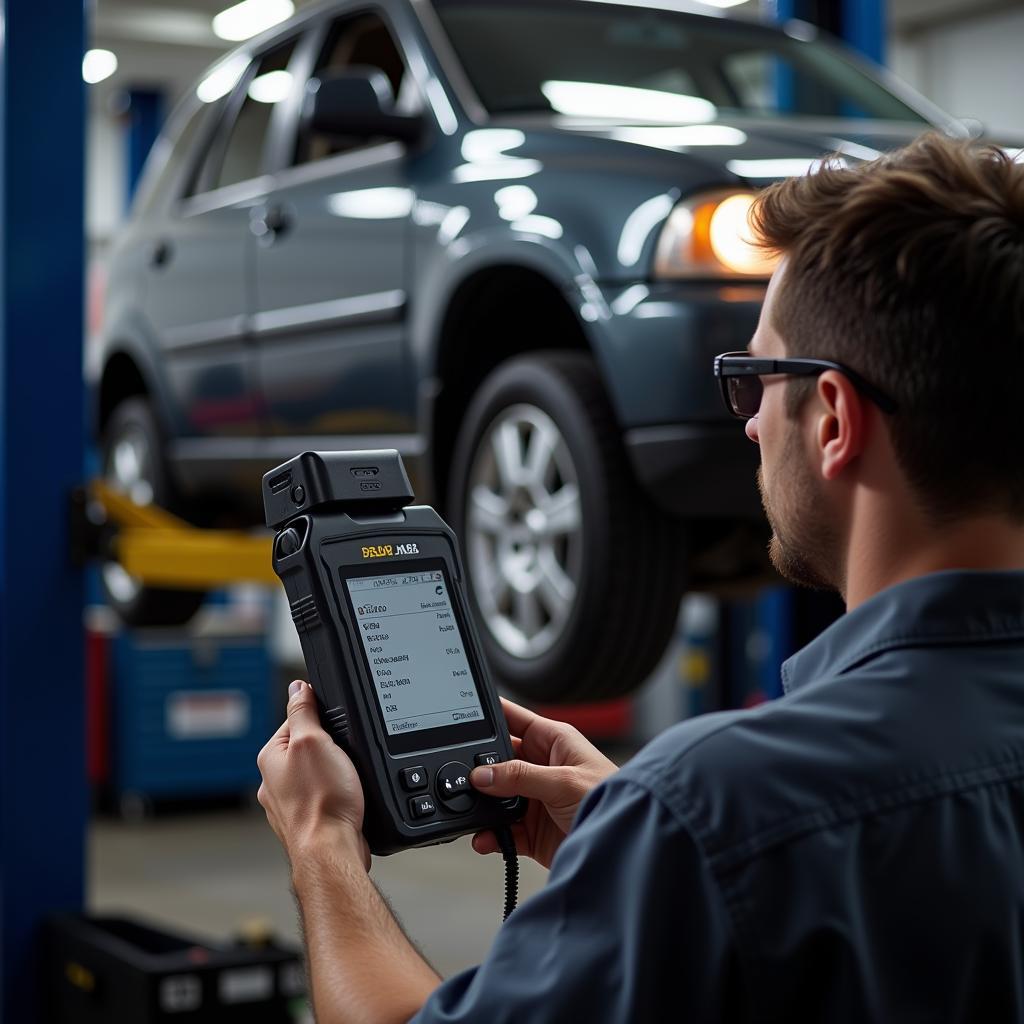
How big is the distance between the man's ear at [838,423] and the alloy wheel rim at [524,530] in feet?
6.02

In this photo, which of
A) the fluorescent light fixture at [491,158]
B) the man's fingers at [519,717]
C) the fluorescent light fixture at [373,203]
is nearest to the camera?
the man's fingers at [519,717]

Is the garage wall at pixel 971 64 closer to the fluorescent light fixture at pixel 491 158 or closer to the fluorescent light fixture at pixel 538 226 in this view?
the fluorescent light fixture at pixel 491 158

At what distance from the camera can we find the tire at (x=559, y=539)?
280 cm

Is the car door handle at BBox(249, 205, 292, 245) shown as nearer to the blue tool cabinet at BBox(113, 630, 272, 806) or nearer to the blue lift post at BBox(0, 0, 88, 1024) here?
the blue lift post at BBox(0, 0, 88, 1024)

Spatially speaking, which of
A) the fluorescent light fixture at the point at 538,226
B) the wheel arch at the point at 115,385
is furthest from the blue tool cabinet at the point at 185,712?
the fluorescent light fixture at the point at 538,226

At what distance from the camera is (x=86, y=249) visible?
12.2 feet

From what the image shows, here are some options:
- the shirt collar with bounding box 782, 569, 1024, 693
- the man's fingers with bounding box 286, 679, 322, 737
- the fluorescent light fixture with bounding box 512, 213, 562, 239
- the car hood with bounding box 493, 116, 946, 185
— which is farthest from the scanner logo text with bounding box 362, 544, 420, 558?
the fluorescent light fixture with bounding box 512, 213, 562, 239

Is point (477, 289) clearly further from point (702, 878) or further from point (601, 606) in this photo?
point (702, 878)

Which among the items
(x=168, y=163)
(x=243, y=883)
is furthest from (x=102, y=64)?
(x=168, y=163)

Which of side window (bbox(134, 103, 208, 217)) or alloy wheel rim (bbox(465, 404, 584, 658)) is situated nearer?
alloy wheel rim (bbox(465, 404, 584, 658))

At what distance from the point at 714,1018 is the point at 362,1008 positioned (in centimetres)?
27

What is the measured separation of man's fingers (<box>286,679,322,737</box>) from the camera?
120 centimetres

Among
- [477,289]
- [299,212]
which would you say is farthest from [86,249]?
[477,289]

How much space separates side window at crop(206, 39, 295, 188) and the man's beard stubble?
3096 millimetres
